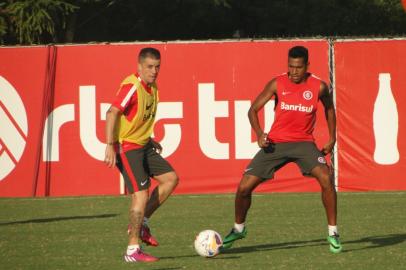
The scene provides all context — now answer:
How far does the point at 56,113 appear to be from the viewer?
68.0 feet

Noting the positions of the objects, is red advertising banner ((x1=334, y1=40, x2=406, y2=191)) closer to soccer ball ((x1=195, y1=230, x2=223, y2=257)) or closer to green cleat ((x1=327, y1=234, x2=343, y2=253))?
green cleat ((x1=327, y1=234, x2=343, y2=253))

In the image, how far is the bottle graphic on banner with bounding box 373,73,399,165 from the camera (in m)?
20.1

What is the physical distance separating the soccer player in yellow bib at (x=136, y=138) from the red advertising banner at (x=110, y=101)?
8422 mm

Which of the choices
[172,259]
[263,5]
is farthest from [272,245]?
[263,5]

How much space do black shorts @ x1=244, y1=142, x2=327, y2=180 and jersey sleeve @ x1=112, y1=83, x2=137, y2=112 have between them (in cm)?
171

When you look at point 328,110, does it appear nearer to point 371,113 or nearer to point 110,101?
point 371,113

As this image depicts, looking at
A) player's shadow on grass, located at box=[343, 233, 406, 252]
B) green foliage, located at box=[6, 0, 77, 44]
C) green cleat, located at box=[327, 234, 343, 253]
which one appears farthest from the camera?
green foliage, located at box=[6, 0, 77, 44]

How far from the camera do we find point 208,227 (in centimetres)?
1489

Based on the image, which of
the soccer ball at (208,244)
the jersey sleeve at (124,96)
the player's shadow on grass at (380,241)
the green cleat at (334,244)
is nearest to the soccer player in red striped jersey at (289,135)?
the green cleat at (334,244)

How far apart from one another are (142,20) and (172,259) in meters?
29.5

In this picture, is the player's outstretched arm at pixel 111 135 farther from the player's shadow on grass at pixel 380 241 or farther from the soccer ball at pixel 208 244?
the player's shadow on grass at pixel 380 241

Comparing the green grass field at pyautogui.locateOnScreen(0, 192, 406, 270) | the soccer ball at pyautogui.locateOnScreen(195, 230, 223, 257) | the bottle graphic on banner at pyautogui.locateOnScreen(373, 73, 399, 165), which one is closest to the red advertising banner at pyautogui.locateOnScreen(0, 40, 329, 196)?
the green grass field at pyautogui.locateOnScreen(0, 192, 406, 270)

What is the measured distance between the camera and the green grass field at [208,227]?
37.5ft

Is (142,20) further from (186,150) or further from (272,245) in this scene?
(272,245)
